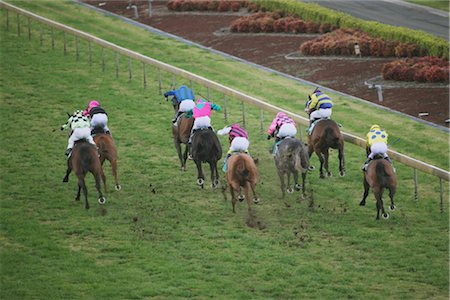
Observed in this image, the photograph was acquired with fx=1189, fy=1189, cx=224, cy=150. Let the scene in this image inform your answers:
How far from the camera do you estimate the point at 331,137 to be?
2392cm

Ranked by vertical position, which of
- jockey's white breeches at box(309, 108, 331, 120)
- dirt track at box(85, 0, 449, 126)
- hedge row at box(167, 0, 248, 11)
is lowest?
dirt track at box(85, 0, 449, 126)

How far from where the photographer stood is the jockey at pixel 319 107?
24078mm

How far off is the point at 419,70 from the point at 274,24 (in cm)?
762

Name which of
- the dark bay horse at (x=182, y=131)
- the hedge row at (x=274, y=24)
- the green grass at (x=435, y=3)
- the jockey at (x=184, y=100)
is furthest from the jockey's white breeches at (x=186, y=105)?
the green grass at (x=435, y=3)

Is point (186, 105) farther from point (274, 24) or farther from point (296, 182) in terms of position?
point (274, 24)

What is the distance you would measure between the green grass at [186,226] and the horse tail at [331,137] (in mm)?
1016

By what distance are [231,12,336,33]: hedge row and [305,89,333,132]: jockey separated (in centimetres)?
1321

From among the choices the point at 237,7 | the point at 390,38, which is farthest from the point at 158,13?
the point at 390,38

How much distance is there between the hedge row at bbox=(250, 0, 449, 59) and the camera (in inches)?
1328

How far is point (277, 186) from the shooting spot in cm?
2450

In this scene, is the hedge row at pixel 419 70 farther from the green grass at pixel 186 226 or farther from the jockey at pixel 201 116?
the jockey at pixel 201 116

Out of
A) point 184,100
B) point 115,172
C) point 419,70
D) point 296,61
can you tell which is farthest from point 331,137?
point 296,61

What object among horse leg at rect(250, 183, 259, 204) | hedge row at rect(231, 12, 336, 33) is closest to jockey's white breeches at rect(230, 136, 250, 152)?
horse leg at rect(250, 183, 259, 204)

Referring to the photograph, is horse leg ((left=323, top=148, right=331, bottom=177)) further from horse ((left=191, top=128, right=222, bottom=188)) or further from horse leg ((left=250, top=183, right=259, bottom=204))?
horse ((left=191, top=128, right=222, bottom=188))
